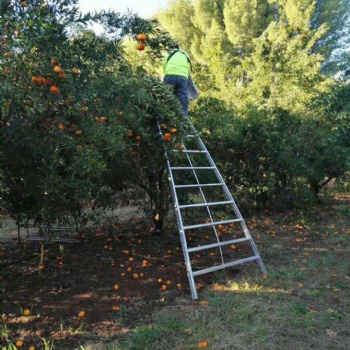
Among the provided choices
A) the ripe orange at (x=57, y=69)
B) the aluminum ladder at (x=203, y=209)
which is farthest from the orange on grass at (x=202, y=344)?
the ripe orange at (x=57, y=69)

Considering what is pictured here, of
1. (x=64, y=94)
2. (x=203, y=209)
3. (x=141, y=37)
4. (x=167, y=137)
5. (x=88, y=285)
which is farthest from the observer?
(x=203, y=209)

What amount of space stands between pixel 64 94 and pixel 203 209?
14.2 feet

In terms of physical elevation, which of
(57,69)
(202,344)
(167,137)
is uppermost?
(57,69)

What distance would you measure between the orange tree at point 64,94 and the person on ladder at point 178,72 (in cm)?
105

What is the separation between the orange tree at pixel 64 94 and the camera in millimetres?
2496

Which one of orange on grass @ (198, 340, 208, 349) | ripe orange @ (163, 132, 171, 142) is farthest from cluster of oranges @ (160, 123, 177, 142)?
orange on grass @ (198, 340, 208, 349)

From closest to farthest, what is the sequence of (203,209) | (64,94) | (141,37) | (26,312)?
(64,94) → (26,312) → (141,37) → (203,209)

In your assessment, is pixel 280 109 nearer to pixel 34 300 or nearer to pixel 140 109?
pixel 140 109

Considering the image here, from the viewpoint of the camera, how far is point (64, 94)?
2674 mm

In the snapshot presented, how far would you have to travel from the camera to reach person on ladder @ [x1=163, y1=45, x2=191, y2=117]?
4.77m

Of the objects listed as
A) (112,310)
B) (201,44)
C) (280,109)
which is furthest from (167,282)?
(201,44)

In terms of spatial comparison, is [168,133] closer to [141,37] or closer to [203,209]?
[141,37]

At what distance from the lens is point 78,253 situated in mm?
4863

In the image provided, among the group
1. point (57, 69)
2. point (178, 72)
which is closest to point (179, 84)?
point (178, 72)
